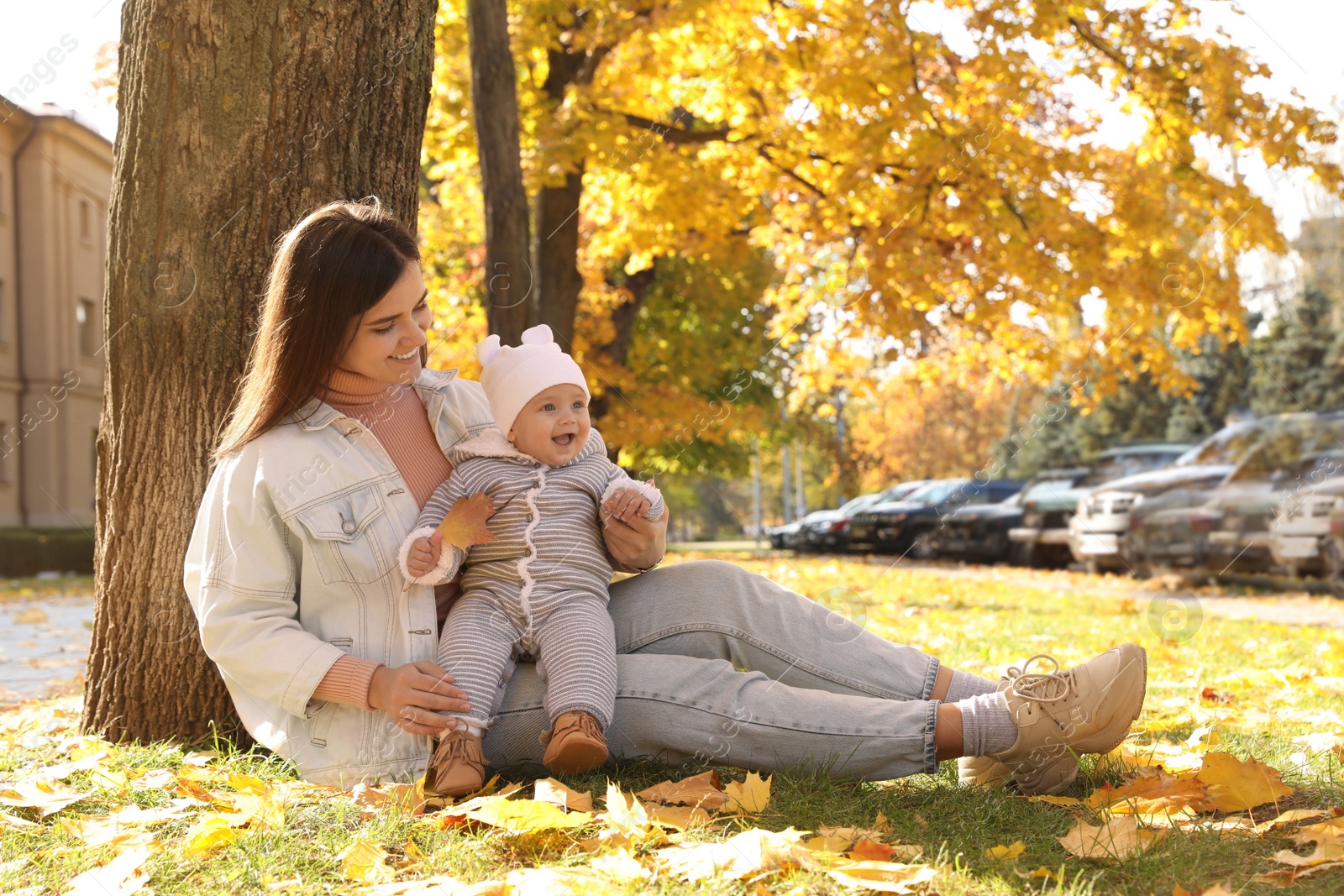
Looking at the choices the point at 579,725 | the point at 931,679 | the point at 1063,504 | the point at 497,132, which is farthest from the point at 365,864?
the point at 1063,504

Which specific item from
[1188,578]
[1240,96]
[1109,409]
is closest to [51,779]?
[1240,96]

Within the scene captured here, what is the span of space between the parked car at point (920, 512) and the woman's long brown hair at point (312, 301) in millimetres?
14682

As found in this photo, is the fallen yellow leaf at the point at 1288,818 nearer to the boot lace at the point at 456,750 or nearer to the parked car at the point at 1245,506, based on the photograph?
the boot lace at the point at 456,750

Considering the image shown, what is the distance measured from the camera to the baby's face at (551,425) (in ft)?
8.89

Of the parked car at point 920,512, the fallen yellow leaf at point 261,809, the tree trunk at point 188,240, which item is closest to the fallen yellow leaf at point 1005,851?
the fallen yellow leaf at point 261,809

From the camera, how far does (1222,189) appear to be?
871 centimetres

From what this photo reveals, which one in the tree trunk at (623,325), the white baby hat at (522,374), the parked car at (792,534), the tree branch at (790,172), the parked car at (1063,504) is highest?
the tree branch at (790,172)

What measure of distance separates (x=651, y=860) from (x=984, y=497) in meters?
16.6

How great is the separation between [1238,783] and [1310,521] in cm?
848

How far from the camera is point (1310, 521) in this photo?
377 inches

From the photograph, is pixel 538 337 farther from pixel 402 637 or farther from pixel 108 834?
pixel 108 834

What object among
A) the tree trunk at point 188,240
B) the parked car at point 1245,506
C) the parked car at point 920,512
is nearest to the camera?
the tree trunk at point 188,240

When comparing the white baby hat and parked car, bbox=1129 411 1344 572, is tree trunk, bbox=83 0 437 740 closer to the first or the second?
the white baby hat

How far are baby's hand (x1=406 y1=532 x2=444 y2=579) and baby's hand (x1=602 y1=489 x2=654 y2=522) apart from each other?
41 centimetres
